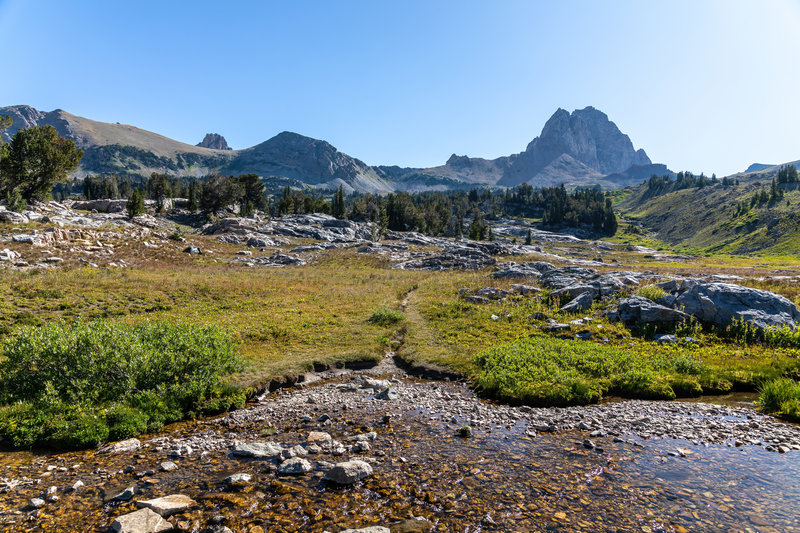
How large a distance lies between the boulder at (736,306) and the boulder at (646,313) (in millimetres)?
1470

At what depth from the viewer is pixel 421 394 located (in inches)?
662

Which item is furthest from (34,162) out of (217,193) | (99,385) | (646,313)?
(646,313)

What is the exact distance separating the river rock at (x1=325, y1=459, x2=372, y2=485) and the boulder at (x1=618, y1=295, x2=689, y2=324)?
24.4m

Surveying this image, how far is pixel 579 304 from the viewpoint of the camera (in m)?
30.5

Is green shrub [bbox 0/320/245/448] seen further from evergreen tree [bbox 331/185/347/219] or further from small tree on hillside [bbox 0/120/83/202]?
evergreen tree [bbox 331/185/347/219]

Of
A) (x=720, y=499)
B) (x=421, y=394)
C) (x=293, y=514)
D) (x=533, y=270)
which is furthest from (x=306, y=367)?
(x=533, y=270)

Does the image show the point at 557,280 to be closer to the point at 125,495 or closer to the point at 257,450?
the point at 257,450

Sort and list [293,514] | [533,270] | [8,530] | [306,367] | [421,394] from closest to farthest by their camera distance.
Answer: [8,530]
[293,514]
[421,394]
[306,367]
[533,270]

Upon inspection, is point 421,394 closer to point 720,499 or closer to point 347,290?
point 720,499

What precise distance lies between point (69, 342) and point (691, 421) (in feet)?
80.1

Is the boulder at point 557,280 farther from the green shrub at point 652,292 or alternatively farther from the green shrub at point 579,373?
the green shrub at point 579,373

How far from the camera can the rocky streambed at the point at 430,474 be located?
833cm

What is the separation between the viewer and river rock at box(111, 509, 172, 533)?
750cm

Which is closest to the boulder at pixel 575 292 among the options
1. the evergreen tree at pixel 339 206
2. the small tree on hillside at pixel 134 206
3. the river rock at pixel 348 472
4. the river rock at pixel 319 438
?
the river rock at pixel 319 438
